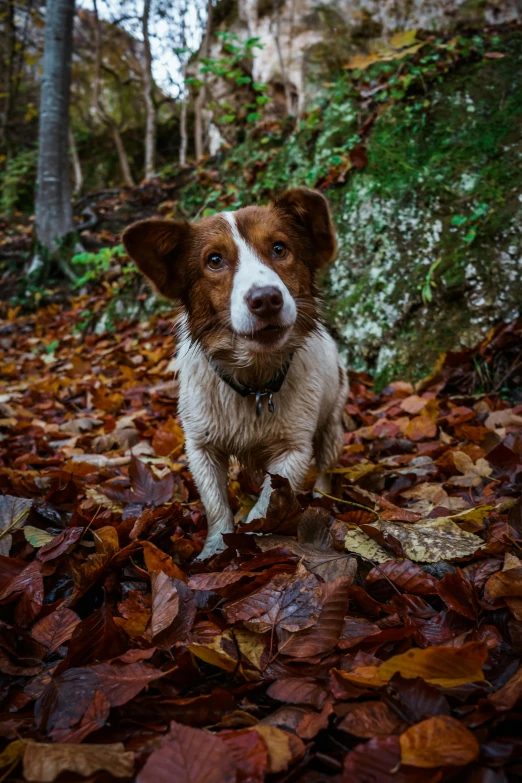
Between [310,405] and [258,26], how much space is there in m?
8.55

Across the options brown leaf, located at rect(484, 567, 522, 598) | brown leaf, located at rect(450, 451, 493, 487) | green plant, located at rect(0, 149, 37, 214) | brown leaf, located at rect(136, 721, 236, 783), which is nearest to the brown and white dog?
brown leaf, located at rect(450, 451, 493, 487)

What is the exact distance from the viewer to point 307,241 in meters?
2.92

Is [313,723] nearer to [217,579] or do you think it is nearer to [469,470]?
[217,579]

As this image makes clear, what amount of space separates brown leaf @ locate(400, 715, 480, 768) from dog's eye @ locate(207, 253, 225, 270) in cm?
204

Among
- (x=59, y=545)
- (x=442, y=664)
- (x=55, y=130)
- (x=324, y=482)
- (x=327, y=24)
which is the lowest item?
(x=324, y=482)

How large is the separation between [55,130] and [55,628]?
34.0 ft

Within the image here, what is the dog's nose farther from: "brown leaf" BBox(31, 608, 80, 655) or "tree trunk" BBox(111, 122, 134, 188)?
"tree trunk" BBox(111, 122, 134, 188)

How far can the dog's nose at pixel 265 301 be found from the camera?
2.29 metres

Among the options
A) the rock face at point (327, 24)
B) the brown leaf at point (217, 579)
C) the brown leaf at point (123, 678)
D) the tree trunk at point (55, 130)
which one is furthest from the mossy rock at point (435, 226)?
the tree trunk at point (55, 130)

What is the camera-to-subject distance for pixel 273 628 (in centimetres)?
166

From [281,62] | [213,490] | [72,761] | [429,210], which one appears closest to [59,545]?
[213,490]

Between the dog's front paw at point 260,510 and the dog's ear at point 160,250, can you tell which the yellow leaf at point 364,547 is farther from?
the dog's ear at point 160,250

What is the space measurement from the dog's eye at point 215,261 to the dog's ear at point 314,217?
0.50 metres

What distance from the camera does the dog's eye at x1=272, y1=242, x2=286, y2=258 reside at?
270 centimetres
